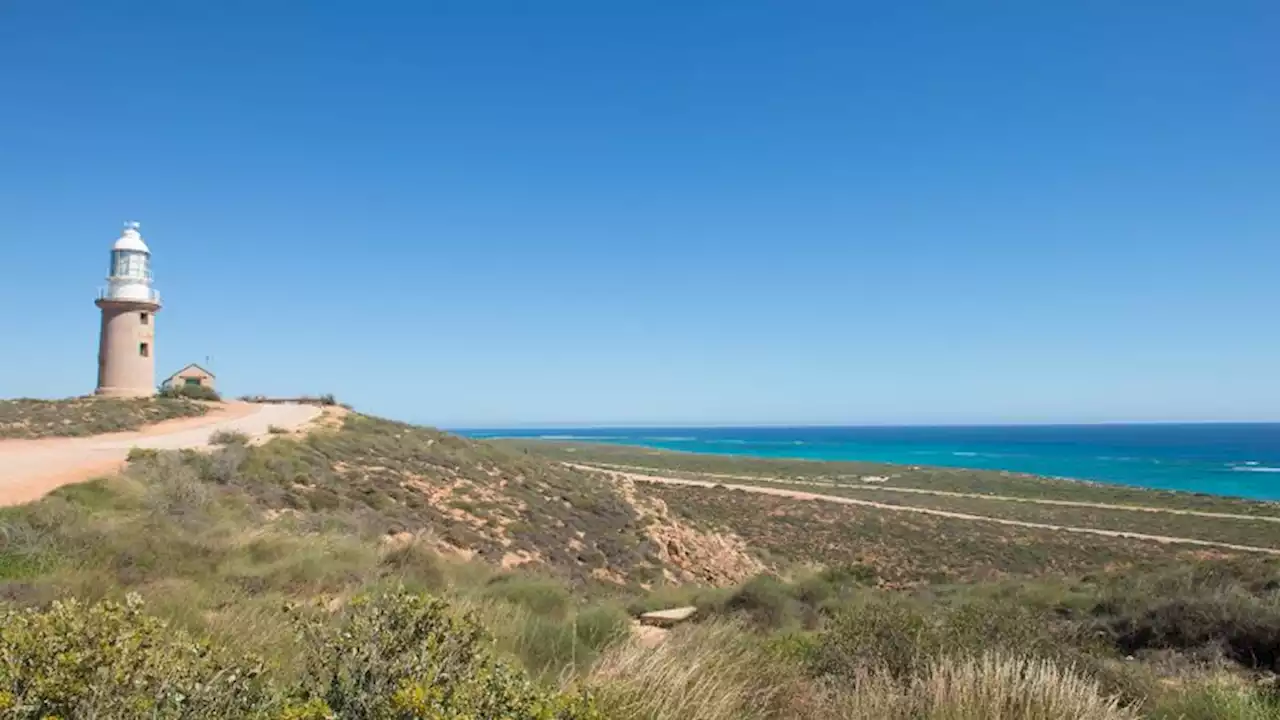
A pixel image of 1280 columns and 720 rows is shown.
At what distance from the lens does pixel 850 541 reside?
33.5 metres

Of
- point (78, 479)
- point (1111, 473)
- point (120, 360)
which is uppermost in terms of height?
point (120, 360)

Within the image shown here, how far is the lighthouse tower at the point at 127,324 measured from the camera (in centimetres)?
3659

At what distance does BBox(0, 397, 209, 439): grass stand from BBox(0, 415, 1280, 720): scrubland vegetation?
8.89 m

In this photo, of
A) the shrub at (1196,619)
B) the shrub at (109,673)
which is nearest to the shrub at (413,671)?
the shrub at (109,673)

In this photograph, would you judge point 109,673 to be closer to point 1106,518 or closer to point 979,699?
point 979,699

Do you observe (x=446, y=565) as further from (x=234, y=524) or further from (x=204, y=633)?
(x=204, y=633)

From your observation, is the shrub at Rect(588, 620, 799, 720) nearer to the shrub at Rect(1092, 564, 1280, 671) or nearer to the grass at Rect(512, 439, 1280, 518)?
the shrub at Rect(1092, 564, 1280, 671)

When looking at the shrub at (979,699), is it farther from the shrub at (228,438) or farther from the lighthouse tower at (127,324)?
the lighthouse tower at (127,324)

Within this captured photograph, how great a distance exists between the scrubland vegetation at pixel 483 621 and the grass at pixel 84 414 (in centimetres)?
889

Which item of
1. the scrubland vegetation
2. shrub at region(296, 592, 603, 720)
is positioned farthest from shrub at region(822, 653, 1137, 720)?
shrub at region(296, 592, 603, 720)

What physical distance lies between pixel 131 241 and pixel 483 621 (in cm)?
4008

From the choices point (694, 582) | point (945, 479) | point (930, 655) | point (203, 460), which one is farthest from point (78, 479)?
point (945, 479)

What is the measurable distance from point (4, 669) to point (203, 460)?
60.4 ft

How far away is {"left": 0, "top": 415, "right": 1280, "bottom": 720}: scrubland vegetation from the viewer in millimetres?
3209
